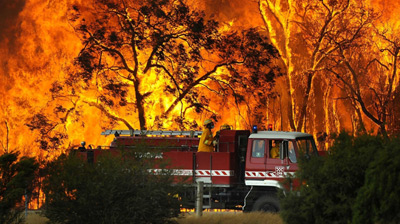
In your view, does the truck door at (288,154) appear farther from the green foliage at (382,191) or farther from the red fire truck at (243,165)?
the green foliage at (382,191)

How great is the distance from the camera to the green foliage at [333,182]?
41.1ft

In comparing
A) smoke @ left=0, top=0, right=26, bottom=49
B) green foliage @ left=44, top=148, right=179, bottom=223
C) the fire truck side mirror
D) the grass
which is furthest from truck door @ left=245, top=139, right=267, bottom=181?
smoke @ left=0, top=0, right=26, bottom=49

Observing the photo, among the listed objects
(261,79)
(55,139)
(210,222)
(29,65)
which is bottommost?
(210,222)

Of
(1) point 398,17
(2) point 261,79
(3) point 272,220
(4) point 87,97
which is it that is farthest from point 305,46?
(3) point 272,220

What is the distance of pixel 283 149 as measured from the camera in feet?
61.8

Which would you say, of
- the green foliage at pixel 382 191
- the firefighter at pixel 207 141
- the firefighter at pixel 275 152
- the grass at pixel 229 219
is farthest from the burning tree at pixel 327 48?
the green foliage at pixel 382 191

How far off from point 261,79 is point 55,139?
8780 mm

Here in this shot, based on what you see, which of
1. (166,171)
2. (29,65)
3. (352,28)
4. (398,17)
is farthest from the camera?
(29,65)

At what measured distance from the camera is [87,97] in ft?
110

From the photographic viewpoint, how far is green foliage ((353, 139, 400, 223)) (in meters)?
11.4

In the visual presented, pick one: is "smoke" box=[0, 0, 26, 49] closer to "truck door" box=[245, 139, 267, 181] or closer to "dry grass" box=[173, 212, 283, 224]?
"truck door" box=[245, 139, 267, 181]

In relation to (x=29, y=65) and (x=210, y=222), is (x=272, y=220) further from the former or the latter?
(x=29, y=65)

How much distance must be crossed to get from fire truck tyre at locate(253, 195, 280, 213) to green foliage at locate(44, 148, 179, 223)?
13.7 feet

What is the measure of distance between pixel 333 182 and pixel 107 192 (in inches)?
167
